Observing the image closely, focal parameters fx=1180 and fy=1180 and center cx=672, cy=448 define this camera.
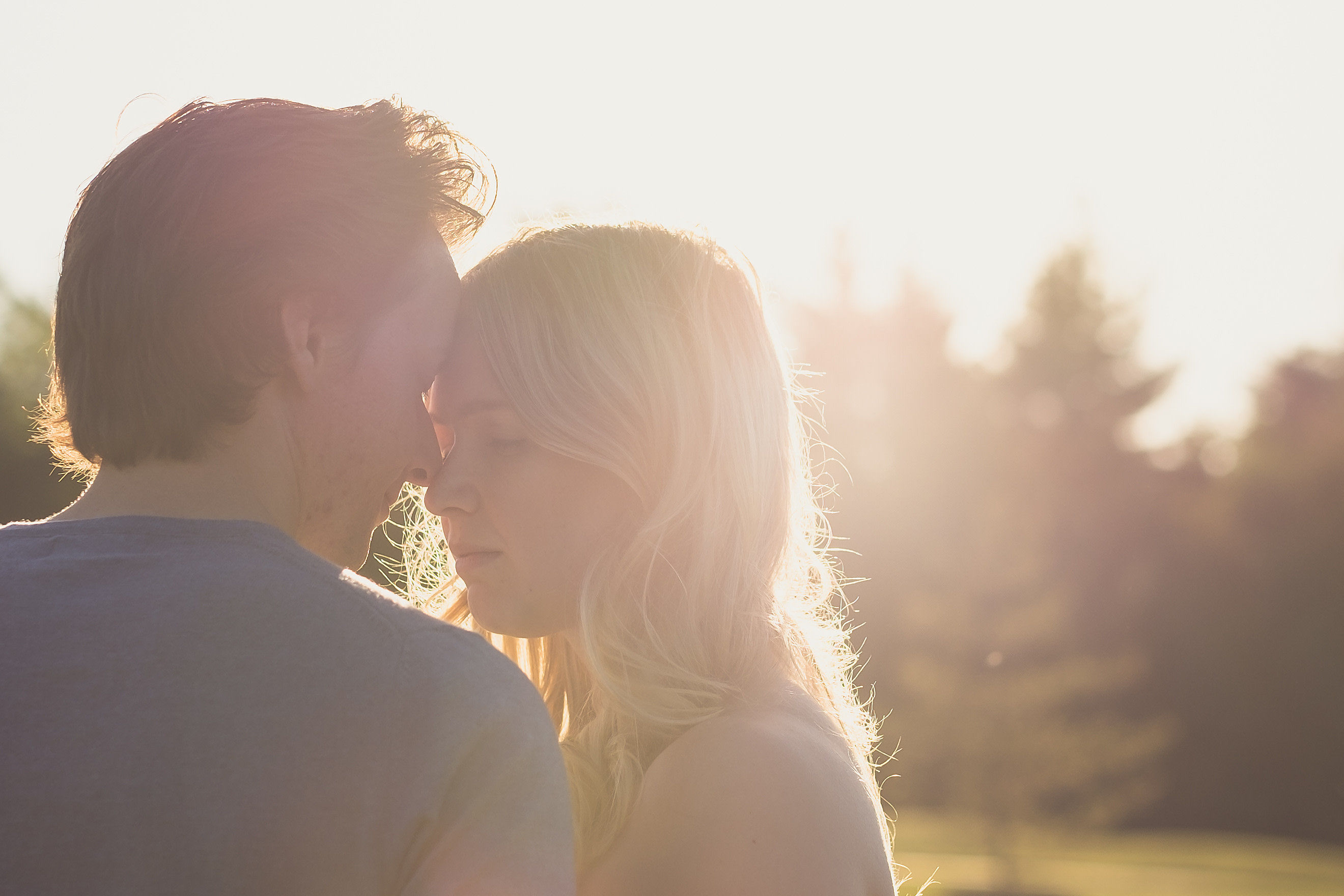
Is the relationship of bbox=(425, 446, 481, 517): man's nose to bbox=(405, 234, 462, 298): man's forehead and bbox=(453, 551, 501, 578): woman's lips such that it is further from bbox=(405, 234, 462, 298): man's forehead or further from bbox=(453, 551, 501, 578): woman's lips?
bbox=(405, 234, 462, 298): man's forehead

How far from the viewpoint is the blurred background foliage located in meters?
23.8

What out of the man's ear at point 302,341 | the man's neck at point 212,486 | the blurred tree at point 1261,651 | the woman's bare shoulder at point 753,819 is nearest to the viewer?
the man's neck at point 212,486

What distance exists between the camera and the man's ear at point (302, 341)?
7.36ft

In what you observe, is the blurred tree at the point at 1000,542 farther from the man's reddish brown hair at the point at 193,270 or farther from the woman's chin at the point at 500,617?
the man's reddish brown hair at the point at 193,270

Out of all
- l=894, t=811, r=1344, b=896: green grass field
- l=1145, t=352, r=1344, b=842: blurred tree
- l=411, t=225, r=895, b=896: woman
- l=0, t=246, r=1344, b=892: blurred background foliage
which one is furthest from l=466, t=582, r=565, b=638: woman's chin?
l=1145, t=352, r=1344, b=842: blurred tree

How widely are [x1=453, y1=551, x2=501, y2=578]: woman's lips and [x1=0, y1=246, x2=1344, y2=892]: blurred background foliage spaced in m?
20.8

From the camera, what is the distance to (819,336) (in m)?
36.0

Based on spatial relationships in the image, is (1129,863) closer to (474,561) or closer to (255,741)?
(474,561)

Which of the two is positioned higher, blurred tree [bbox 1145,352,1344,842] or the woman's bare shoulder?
the woman's bare shoulder

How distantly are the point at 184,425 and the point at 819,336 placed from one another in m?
34.5

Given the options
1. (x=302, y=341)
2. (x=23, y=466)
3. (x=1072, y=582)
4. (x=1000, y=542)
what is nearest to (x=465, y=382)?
(x=302, y=341)

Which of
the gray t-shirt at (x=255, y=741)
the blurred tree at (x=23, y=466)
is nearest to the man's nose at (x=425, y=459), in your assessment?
the gray t-shirt at (x=255, y=741)

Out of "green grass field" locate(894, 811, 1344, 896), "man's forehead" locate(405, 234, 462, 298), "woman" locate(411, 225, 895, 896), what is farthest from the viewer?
"green grass field" locate(894, 811, 1344, 896)

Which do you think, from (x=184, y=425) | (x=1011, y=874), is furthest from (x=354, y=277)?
(x=1011, y=874)
